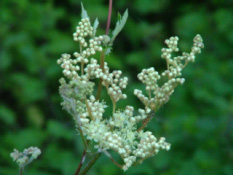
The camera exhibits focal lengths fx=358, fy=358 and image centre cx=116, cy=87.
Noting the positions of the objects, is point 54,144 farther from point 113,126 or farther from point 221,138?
point 113,126

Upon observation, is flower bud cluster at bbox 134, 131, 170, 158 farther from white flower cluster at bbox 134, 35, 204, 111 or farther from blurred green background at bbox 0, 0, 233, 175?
blurred green background at bbox 0, 0, 233, 175

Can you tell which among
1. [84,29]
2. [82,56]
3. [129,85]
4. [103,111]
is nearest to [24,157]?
[103,111]

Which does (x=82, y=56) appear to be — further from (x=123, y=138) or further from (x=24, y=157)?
(x=24, y=157)

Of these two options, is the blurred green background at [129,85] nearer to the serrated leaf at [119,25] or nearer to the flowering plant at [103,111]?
the flowering plant at [103,111]

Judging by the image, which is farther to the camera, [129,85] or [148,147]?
[129,85]

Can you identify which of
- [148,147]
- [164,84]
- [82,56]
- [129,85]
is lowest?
[148,147]

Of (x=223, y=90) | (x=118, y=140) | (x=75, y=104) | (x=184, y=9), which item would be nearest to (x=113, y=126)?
(x=118, y=140)

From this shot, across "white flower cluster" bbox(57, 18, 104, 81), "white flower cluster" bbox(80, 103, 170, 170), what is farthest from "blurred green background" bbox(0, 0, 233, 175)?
"white flower cluster" bbox(57, 18, 104, 81)

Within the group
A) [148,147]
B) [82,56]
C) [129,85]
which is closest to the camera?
[148,147]
